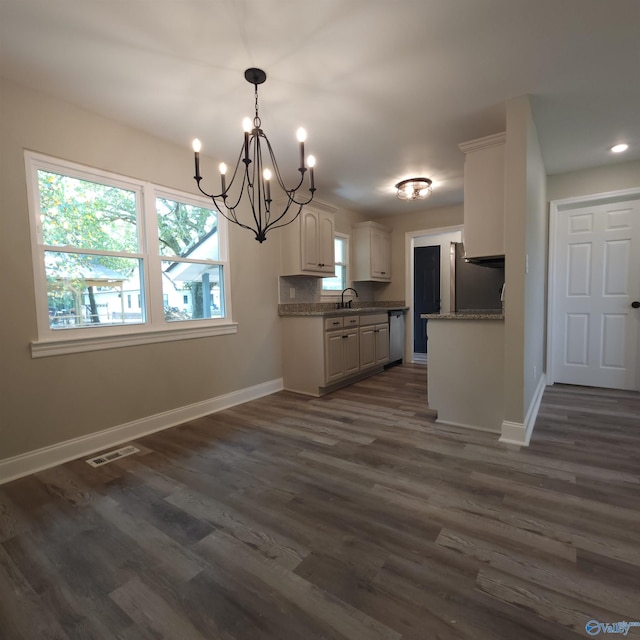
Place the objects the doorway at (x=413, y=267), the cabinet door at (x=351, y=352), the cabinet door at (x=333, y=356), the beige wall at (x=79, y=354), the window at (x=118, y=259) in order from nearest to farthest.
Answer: the beige wall at (x=79, y=354), the window at (x=118, y=259), the cabinet door at (x=333, y=356), the cabinet door at (x=351, y=352), the doorway at (x=413, y=267)

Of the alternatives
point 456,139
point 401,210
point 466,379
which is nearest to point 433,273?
point 401,210

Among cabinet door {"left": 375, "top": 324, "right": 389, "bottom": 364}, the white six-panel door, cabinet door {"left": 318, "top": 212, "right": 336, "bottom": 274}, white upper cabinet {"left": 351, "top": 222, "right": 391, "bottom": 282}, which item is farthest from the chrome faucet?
the white six-panel door

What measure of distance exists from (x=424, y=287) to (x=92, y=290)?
17.7 feet

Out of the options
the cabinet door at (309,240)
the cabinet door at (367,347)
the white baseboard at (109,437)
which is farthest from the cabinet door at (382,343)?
the white baseboard at (109,437)

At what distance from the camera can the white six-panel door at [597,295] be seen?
3689 mm

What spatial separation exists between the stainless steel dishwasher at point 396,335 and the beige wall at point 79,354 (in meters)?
2.60

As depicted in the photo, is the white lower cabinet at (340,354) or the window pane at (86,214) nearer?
the window pane at (86,214)

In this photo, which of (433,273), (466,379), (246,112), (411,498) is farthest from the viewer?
(433,273)

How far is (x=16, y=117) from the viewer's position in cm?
217

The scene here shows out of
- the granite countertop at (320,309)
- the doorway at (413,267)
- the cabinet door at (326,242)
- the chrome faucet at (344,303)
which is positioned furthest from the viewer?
the doorway at (413,267)

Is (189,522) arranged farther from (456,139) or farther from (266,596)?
(456,139)

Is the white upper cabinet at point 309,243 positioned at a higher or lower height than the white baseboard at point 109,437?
higher

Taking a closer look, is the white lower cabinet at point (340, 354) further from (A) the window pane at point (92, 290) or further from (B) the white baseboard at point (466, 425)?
(A) the window pane at point (92, 290)

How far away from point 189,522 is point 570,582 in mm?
1650
